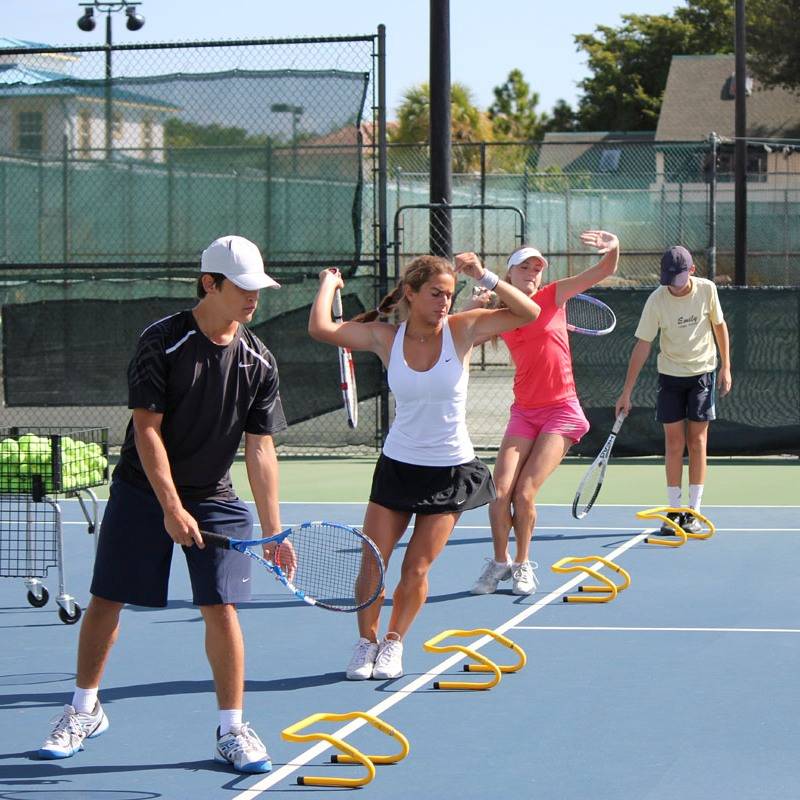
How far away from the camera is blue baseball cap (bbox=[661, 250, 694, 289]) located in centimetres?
927

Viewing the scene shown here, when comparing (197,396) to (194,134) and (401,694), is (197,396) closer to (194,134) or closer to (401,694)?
(401,694)

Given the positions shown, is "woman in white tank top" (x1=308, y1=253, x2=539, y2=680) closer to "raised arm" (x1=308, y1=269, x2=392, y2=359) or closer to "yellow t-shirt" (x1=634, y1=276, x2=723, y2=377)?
"raised arm" (x1=308, y1=269, x2=392, y2=359)

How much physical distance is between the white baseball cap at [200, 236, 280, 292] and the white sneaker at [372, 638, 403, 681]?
1839mm

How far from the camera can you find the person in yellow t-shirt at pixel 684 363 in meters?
9.48

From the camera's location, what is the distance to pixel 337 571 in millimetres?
6805

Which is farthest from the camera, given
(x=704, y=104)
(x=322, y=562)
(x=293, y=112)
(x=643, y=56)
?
(x=643, y=56)

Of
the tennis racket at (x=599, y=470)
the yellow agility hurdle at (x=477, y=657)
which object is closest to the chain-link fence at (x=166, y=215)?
the tennis racket at (x=599, y=470)

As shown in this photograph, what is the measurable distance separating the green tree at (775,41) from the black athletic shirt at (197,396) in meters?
39.1

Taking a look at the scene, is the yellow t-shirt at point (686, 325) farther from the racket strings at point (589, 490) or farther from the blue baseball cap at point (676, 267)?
the racket strings at point (589, 490)

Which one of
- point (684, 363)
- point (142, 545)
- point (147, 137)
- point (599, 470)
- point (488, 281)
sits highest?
point (147, 137)

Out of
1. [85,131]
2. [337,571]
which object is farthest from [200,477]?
[85,131]

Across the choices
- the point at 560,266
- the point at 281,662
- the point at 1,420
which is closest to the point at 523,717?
the point at 281,662

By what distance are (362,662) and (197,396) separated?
1.66m

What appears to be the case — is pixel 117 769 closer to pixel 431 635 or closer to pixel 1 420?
pixel 431 635
